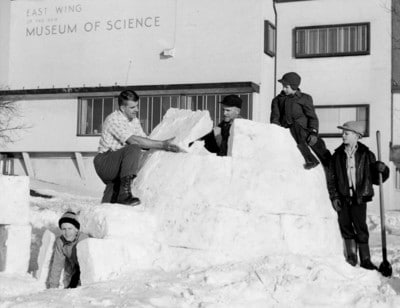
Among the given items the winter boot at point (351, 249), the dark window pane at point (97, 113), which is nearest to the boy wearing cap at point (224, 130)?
the winter boot at point (351, 249)

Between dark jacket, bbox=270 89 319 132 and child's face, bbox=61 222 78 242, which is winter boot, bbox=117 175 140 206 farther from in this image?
dark jacket, bbox=270 89 319 132

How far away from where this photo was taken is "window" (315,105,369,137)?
2270 cm

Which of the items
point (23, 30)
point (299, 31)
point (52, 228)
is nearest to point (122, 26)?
point (23, 30)

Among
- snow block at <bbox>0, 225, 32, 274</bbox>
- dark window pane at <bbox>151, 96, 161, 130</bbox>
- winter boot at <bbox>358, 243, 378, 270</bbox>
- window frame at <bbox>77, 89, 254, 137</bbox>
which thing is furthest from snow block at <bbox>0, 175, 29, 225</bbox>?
dark window pane at <bbox>151, 96, 161, 130</bbox>

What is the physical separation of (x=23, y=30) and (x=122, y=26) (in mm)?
3564

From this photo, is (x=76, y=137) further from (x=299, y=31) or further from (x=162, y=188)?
(x=162, y=188)

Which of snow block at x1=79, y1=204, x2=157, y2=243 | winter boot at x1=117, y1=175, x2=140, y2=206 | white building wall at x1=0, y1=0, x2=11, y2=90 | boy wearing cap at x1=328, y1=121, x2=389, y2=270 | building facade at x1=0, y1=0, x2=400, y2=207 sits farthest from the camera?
white building wall at x1=0, y1=0, x2=11, y2=90

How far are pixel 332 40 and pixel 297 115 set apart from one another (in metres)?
14.3

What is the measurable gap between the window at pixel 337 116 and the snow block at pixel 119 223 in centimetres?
1516

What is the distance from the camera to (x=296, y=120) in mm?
9461

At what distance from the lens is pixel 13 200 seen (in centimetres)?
889

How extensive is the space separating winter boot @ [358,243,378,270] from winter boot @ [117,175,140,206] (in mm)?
2438

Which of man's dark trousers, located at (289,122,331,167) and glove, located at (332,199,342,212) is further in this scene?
man's dark trousers, located at (289,122,331,167)

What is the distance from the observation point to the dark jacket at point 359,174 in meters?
8.66
